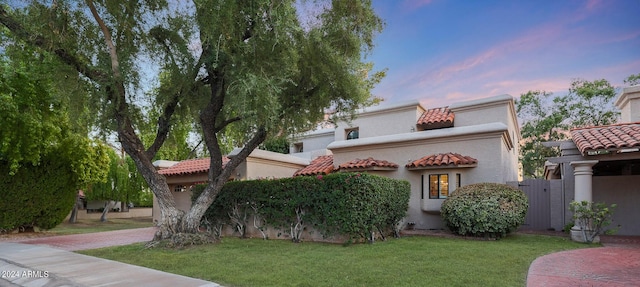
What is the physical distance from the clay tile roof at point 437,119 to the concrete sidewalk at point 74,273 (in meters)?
13.3

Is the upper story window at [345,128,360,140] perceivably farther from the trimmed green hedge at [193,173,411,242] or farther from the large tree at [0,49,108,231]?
the large tree at [0,49,108,231]

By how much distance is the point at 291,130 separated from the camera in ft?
41.9

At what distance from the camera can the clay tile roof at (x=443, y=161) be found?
46.0 ft

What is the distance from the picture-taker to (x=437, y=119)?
17.2 meters

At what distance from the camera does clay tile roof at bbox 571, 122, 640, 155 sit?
34.1 ft

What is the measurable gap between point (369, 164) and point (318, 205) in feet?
15.4

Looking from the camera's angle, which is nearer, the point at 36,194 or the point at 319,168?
the point at 36,194

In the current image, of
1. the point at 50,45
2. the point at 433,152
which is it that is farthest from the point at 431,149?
the point at 50,45

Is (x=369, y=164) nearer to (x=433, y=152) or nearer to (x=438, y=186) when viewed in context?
(x=433, y=152)

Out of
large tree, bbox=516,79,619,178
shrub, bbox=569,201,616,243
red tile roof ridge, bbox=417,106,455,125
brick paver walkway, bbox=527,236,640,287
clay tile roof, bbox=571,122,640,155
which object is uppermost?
large tree, bbox=516,79,619,178

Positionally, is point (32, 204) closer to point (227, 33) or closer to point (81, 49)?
point (81, 49)

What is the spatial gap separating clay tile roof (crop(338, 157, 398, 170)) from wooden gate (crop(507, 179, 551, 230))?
464 centimetres

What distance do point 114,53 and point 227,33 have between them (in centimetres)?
335

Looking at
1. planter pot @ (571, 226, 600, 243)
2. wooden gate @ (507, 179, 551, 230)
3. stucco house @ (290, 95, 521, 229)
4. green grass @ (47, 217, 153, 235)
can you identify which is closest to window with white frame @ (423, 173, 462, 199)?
stucco house @ (290, 95, 521, 229)
